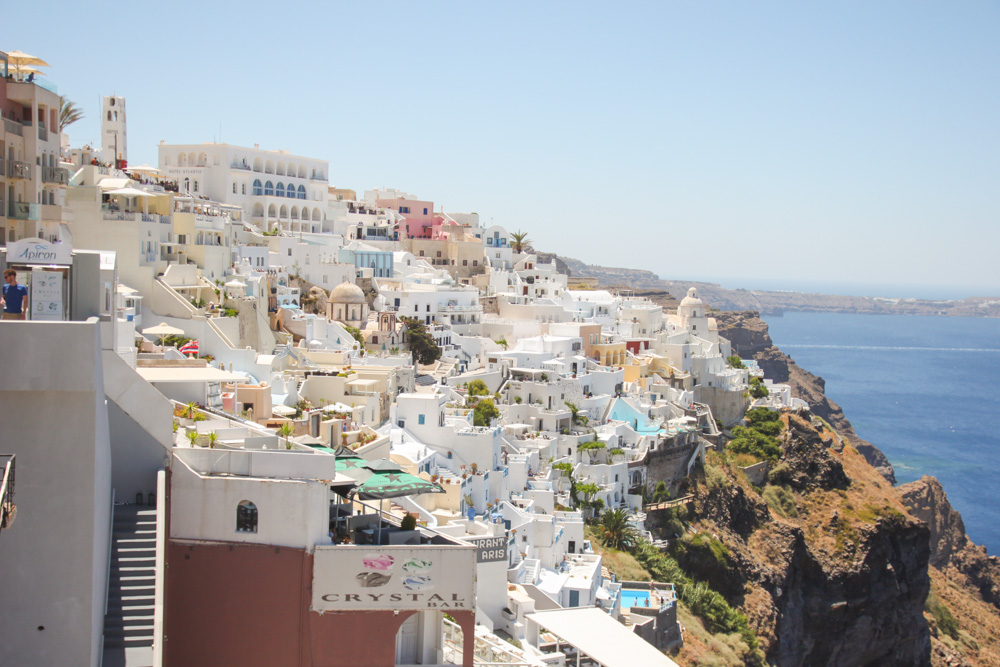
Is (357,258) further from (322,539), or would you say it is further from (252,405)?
(322,539)

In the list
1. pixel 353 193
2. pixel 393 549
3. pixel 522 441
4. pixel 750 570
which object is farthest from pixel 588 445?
pixel 353 193

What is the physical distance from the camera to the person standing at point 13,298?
13047 millimetres

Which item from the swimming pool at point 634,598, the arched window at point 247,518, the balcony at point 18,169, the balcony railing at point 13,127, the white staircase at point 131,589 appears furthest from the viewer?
the swimming pool at point 634,598

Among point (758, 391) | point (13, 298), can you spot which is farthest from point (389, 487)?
point (758, 391)

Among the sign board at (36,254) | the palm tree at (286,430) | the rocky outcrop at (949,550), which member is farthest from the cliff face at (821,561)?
the sign board at (36,254)

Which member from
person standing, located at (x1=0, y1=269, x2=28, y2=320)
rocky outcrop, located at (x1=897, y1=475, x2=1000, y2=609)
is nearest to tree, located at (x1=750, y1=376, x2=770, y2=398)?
rocky outcrop, located at (x1=897, y1=475, x2=1000, y2=609)

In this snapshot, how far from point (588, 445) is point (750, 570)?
1052 centimetres

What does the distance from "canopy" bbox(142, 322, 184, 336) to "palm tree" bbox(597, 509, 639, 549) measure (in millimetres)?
18587

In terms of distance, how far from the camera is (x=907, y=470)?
4055 inches

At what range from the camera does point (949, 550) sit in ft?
227

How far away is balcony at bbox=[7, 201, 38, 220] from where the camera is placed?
24539 mm

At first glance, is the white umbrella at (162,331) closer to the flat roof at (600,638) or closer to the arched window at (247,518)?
the flat roof at (600,638)

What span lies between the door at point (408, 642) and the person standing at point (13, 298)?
829cm

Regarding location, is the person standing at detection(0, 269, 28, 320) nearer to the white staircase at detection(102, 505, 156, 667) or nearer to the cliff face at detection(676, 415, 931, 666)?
the white staircase at detection(102, 505, 156, 667)
